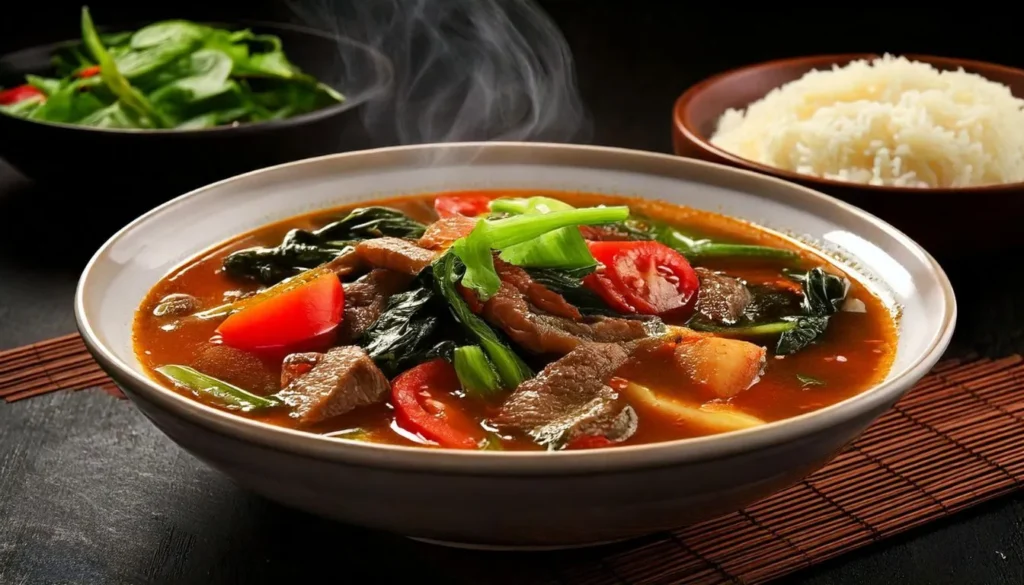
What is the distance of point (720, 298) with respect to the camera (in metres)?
3.16

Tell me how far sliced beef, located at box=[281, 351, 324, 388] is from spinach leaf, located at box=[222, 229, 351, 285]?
57cm

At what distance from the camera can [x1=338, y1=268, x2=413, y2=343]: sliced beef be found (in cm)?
295

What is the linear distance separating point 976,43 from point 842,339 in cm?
564

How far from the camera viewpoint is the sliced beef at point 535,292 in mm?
2896

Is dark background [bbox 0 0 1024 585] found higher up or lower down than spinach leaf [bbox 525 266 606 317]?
lower down

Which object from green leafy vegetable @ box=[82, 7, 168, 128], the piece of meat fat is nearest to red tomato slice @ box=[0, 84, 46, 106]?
green leafy vegetable @ box=[82, 7, 168, 128]

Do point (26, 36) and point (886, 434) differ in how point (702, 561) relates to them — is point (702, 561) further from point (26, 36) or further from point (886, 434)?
point (26, 36)

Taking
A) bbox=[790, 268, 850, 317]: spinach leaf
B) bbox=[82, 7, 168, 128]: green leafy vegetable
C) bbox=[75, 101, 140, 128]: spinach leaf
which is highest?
bbox=[790, 268, 850, 317]: spinach leaf

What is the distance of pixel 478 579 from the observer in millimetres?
2461

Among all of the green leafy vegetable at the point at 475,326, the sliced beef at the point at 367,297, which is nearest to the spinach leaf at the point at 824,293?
the green leafy vegetable at the point at 475,326

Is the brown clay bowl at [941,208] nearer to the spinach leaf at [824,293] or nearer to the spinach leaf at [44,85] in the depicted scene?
the spinach leaf at [824,293]

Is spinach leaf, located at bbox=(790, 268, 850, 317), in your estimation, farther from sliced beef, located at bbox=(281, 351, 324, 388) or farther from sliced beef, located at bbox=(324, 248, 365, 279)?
sliced beef, located at bbox=(281, 351, 324, 388)

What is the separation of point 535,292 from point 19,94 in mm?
3644

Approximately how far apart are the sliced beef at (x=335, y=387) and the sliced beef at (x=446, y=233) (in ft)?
1.63
